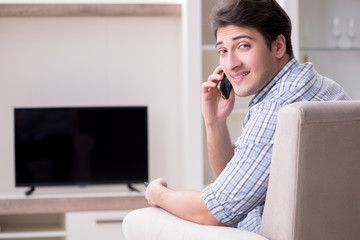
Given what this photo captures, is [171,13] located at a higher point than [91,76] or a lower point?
higher

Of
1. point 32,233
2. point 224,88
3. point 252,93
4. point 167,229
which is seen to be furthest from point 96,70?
point 167,229

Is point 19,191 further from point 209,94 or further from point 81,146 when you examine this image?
point 209,94

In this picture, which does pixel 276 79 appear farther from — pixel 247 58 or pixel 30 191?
pixel 30 191

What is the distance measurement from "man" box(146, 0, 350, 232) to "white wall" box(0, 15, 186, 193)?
2910 millimetres

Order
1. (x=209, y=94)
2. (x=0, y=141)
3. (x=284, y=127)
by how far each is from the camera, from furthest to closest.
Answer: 1. (x=0, y=141)
2. (x=209, y=94)
3. (x=284, y=127)

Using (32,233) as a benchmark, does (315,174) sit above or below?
above

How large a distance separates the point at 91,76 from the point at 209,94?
8.79ft

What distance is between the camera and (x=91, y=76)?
4.70 metres

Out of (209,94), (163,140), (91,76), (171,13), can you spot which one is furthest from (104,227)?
(209,94)

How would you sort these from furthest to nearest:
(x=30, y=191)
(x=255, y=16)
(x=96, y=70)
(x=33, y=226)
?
1. (x=96, y=70)
2. (x=33, y=226)
3. (x=30, y=191)
4. (x=255, y=16)

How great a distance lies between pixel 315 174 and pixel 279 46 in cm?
63

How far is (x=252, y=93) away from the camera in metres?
1.81

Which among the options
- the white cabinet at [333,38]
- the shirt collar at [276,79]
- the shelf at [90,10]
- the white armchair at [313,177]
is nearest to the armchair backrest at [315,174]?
the white armchair at [313,177]

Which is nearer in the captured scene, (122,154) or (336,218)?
(336,218)
